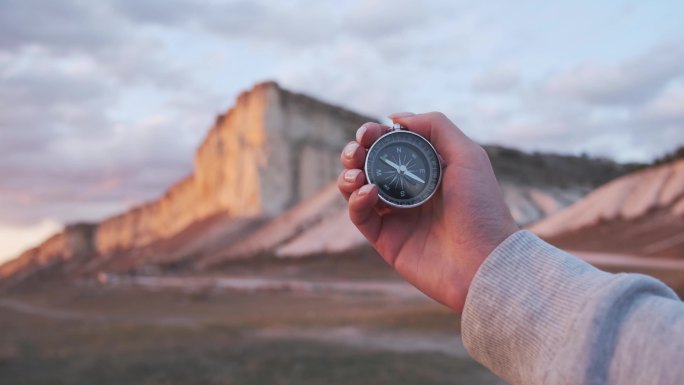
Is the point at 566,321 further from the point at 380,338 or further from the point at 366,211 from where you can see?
the point at 380,338

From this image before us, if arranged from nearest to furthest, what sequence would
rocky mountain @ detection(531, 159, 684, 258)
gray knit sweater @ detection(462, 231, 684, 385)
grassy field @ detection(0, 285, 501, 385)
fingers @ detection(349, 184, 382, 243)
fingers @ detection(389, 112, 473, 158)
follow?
gray knit sweater @ detection(462, 231, 684, 385)
fingers @ detection(349, 184, 382, 243)
fingers @ detection(389, 112, 473, 158)
grassy field @ detection(0, 285, 501, 385)
rocky mountain @ detection(531, 159, 684, 258)

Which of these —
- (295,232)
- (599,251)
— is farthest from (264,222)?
(599,251)

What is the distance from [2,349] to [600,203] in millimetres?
27656

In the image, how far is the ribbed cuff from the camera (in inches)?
60.4

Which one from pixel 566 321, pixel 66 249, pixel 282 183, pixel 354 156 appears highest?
pixel 282 183

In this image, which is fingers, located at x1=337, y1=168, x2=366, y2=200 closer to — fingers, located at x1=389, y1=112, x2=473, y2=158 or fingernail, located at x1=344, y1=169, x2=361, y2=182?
fingernail, located at x1=344, y1=169, x2=361, y2=182

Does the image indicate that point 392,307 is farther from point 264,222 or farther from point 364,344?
point 264,222

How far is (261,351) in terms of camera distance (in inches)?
472

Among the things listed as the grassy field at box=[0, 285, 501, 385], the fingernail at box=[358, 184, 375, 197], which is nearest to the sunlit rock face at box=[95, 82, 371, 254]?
the grassy field at box=[0, 285, 501, 385]

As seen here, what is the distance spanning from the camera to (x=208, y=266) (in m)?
45.3

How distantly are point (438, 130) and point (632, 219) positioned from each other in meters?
30.5

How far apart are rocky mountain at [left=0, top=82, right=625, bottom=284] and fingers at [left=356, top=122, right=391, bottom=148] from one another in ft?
125

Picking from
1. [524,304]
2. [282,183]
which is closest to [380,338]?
[524,304]

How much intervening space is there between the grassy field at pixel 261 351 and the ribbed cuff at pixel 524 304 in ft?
25.2
